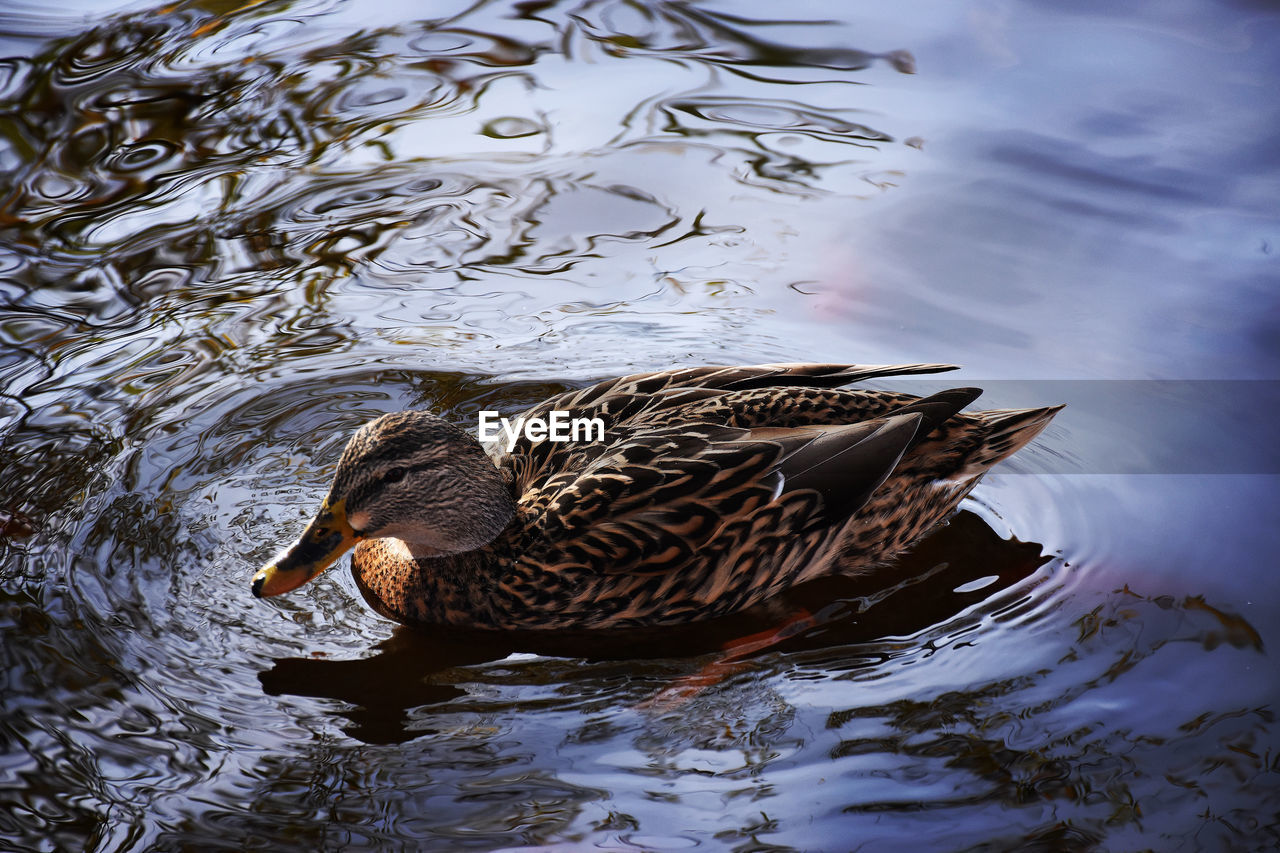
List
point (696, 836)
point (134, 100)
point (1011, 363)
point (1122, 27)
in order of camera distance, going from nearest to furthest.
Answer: point (696, 836) → point (1011, 363) → point (134, 100) → point (1122, 27)

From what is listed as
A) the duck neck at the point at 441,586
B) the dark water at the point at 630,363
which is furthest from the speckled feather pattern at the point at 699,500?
the dark water at the point at 630,363

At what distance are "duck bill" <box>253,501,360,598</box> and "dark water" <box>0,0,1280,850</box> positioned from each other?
0.24 metres

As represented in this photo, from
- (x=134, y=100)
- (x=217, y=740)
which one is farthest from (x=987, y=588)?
(x=134, y=100)

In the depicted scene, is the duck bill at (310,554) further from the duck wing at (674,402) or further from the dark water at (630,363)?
the duck wing at (674,402)

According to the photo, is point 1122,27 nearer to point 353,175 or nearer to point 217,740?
point 353,175

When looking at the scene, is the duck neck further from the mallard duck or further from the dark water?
the dark water

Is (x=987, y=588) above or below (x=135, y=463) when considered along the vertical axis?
above

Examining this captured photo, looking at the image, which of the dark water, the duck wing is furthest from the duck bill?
the duck wing

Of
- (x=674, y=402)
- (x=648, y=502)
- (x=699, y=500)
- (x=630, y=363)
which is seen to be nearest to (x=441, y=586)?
(x=648, y=502)

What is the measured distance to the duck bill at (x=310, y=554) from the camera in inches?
178

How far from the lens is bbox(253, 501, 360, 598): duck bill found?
4531mm

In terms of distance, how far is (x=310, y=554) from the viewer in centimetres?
457

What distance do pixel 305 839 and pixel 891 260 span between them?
4.28 m

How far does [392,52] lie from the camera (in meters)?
8.56
